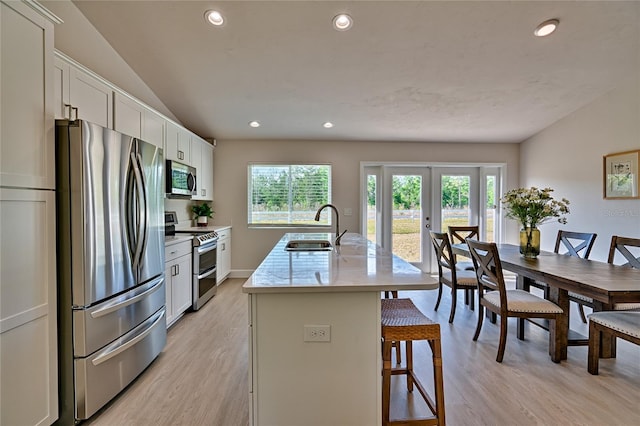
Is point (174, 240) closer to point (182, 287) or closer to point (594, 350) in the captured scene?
point (182, 287)

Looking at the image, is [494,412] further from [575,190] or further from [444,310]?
[575,190]

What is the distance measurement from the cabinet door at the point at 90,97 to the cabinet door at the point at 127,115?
0.08 meters

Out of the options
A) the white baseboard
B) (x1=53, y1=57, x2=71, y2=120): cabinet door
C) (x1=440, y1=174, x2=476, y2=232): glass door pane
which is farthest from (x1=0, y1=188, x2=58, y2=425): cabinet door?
(x1=440, y1=174, x2=476, y2=232): glass door pane

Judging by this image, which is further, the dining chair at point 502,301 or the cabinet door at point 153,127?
the cabinet door at point 153,127

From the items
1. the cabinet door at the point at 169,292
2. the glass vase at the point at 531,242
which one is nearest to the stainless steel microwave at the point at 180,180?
the cabinet door at the point at 169,292

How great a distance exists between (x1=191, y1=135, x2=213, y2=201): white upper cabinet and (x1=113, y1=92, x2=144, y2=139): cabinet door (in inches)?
50.1

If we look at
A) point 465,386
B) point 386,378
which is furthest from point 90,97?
point 465,386

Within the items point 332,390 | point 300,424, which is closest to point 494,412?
point 332,390

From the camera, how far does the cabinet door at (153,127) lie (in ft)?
9.68

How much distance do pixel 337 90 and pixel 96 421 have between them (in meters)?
3.55

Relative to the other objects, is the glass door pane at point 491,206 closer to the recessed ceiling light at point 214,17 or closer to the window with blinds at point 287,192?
the window with blinds at point 287,192

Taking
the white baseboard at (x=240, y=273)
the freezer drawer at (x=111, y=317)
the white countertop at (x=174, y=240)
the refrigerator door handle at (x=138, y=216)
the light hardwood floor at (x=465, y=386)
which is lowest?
the light hardwood floor at (x=465, y=386)

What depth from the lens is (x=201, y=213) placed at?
4.68m

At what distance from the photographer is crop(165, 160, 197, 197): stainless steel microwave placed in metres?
3.42
